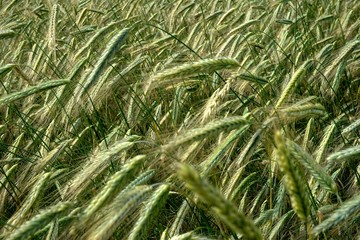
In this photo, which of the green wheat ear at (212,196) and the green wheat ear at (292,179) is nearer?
the green wheat ear at (212,196)

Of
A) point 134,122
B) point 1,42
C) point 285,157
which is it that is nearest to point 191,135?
point 285,157

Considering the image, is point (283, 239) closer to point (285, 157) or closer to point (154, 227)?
point (154, 227)

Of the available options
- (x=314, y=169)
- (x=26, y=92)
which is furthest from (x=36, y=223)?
(x=26, y=92)

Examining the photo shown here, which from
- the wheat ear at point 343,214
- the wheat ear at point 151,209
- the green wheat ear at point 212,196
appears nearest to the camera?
the green wheat ear at point 212,196

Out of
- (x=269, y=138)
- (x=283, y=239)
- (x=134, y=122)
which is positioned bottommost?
(x=283, y=239)

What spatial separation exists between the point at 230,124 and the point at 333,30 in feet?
8.10

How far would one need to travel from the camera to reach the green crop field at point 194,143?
154 cm

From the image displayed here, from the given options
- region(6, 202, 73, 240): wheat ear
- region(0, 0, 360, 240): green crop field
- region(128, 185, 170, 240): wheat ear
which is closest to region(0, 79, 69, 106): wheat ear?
region(0, 0, 360, 240): green crop field

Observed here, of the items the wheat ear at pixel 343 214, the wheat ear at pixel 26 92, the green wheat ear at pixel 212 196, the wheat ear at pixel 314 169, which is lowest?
the wheat ear at pixel 343 214

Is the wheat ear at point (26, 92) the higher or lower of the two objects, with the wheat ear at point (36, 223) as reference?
higher

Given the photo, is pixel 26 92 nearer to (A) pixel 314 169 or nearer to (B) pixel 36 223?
(B) pixel 36 223

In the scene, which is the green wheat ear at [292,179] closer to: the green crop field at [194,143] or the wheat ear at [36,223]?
the green crop field at [194,143]

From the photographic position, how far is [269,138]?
1923 mm

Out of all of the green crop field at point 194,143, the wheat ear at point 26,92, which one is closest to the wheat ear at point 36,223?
the green crop field at point 194,143
